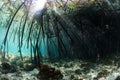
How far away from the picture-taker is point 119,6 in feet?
25.0

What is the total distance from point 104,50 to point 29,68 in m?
2.65

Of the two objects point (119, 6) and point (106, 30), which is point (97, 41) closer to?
point (106, 30)

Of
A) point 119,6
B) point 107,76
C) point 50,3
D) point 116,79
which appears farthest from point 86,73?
point 50,3

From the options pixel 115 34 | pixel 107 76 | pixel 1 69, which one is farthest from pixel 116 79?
pixel 1 69

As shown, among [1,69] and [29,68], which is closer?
[1,69]

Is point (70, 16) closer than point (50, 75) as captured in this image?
No

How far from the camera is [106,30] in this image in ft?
27.9

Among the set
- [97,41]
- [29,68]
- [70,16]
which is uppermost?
[70,16]

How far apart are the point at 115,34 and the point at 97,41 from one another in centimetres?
62

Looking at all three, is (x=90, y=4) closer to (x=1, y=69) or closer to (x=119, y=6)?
(x=119, y=6)

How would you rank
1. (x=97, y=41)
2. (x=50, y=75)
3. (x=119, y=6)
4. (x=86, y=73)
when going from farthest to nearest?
(x=97, y=41) < (x=119, y=6) < (x=86, y=73) < (x=50, y=75)

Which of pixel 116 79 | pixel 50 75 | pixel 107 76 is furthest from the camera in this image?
pixel 50 75

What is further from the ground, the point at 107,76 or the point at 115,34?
the point at 115,34

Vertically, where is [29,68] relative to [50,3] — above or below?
below
